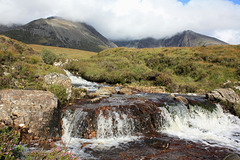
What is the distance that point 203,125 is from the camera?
589 inches

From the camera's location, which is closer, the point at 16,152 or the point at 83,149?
the point at 16,152

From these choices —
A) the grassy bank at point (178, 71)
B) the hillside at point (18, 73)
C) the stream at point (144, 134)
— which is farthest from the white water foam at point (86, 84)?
the stream at point (144, 134)

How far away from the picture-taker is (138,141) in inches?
394

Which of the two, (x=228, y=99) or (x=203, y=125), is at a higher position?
(x=228, y=99)

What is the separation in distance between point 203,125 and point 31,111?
15800 mm

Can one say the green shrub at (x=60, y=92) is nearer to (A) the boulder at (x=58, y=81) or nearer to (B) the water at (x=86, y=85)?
(A) the boulder at (x=58, y=81)

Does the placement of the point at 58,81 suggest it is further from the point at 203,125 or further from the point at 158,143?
the point at 203,125

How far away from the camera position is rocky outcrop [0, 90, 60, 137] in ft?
26.0

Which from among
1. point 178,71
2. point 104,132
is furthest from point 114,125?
point 178,71

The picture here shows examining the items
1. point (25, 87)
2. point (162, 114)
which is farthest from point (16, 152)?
point (162, 114)

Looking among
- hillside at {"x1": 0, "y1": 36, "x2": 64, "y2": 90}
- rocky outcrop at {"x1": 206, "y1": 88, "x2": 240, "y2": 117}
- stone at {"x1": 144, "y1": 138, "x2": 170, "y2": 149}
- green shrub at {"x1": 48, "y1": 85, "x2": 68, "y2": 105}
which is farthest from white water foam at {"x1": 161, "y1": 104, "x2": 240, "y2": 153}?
hillside at {"x1": 0, "y1": 36, "x2": 64, "y2": 90}

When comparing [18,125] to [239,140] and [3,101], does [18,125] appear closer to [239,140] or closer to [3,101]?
[3,101]

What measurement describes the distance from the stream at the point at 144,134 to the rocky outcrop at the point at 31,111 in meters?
1.43

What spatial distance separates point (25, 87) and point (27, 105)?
4.38 meters
